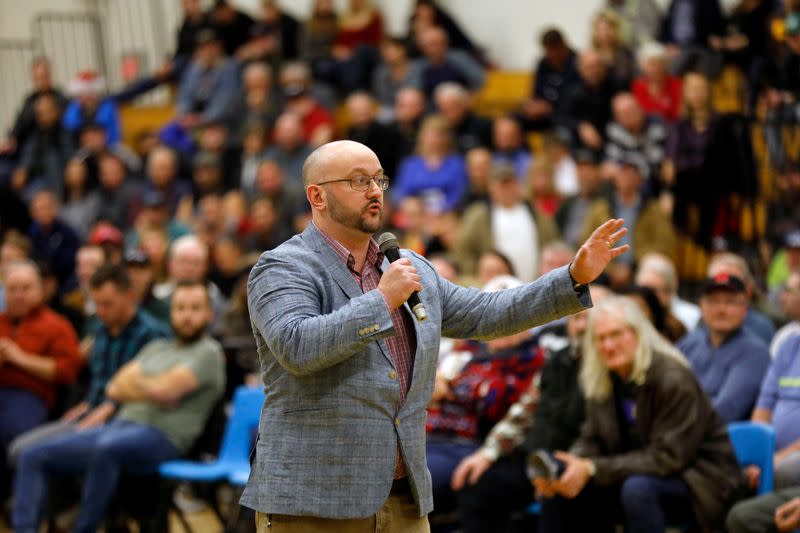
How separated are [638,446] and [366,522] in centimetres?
218

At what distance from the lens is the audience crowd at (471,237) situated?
16.3ft

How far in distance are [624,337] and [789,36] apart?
3.41 meters

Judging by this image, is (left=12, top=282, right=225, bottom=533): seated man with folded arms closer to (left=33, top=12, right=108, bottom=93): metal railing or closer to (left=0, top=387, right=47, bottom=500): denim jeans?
(left=0, top=387, right=47, bottom=500): denim jeans

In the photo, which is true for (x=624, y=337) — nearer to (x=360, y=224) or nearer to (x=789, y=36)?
(x=360, y=224)

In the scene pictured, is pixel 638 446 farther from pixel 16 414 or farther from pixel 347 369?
pixel 16 414

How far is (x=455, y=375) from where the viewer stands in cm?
540

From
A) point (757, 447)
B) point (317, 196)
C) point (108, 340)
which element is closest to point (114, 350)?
point (108, 340)

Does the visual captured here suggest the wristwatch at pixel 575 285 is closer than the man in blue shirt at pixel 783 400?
Yes

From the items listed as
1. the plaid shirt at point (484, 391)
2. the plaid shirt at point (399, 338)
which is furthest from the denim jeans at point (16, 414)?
the plaid shirt at point (399, 338)

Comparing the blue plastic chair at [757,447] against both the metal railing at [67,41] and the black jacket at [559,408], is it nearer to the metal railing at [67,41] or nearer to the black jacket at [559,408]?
the black jacket at [559,408]

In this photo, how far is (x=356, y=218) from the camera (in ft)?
9.75

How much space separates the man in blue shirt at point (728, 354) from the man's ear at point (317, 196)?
277cm

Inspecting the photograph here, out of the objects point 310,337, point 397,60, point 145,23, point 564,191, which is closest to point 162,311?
point 564,191

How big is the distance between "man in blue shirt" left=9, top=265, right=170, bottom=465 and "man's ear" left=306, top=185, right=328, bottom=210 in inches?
136
